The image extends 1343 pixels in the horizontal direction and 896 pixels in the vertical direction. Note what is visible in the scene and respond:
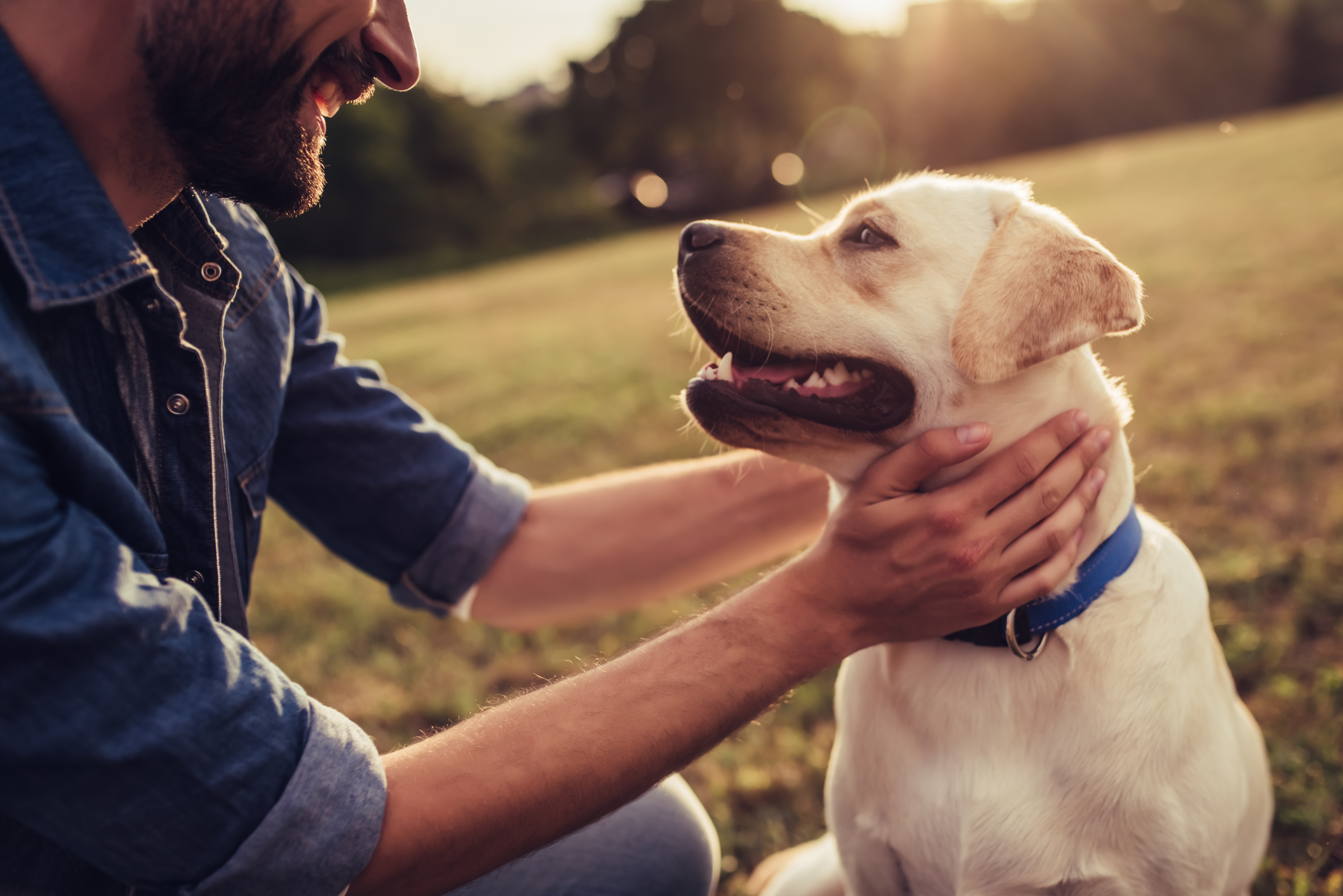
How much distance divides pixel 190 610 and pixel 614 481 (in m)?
1.49

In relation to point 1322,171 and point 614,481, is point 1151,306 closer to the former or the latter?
point 614,481

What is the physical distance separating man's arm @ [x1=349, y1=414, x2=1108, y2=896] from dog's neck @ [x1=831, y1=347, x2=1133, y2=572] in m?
0.08

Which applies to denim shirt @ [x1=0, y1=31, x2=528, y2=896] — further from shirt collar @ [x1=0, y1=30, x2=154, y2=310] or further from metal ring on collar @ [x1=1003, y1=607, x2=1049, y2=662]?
metal ring on collar @ [x1=1003, y1=607, x2=1049, y2=662]

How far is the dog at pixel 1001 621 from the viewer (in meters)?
1.89

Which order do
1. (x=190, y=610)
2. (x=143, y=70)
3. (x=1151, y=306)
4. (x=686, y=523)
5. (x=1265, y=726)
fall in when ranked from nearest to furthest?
(x=190, y=610) < (x=143, y=70) < (x=686, y=523) < (x=1265, y=726) < (x=1151, y=306)

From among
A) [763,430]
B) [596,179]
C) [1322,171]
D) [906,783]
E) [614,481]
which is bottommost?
[596,179]

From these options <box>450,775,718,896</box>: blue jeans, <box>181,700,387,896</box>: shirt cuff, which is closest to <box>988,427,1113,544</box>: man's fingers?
<box>450,775,718,896</box>: blue jeans

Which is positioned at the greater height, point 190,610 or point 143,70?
point 143,70

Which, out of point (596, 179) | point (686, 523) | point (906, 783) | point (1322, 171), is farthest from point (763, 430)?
point (596, 179)

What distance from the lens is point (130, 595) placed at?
1.29 meters

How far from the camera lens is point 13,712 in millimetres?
1214

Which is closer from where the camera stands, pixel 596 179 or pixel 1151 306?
pixel 1151 306

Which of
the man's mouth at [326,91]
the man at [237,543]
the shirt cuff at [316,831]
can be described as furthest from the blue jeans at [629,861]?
the man's mouth at [326,91]

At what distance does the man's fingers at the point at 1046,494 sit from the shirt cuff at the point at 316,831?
1.26 meters
